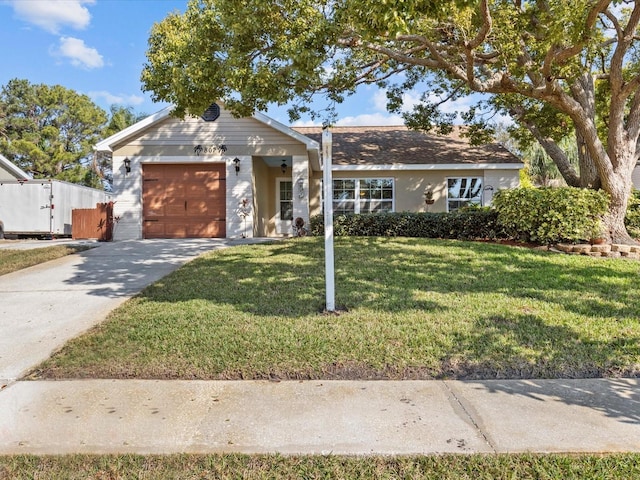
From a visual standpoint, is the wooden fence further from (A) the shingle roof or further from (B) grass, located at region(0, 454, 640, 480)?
(B) grass, located at region(0, 454, 640, 480)

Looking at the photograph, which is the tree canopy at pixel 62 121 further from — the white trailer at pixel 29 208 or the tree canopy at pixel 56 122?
the white trailer at pixel 29 208

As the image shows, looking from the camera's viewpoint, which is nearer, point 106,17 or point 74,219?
point 74,219

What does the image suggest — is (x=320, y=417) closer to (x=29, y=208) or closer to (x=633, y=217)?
(x=633, y=217)

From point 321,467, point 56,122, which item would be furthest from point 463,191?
point 56,122

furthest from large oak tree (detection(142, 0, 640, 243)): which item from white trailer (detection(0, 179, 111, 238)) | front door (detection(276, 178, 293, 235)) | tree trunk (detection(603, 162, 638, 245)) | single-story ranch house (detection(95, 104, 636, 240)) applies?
white trailer (detection(0, 179, 111, 238))

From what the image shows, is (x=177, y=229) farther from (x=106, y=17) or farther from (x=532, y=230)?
(x=532, y=230)

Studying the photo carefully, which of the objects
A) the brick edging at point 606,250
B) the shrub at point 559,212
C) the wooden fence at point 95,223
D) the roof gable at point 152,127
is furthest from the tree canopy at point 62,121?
the brick edging at point 606,250

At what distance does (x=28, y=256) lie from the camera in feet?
30.1

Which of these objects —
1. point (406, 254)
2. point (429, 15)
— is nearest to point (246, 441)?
point (429, 15)

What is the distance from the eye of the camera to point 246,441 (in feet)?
8.05

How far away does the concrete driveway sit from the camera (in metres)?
4.04

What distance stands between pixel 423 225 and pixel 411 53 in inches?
186

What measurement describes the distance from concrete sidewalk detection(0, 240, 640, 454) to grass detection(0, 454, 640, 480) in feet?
0.24

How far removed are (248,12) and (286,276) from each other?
4552mm
